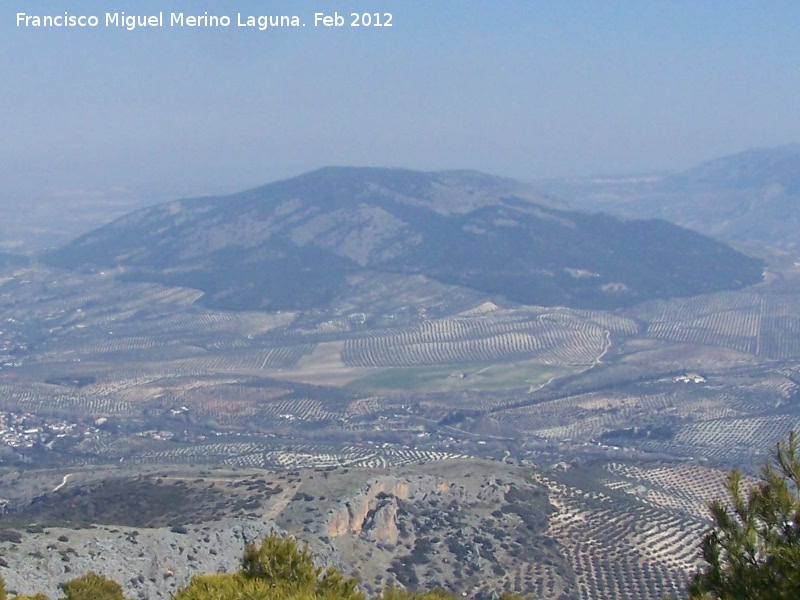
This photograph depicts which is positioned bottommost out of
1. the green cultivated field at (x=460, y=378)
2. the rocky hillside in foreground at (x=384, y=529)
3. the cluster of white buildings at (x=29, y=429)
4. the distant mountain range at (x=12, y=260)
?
the cluster of white buildings at (x=29, y=429)

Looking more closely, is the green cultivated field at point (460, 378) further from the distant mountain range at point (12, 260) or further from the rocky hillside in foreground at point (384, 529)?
the distant mountain range at point (12, 260)

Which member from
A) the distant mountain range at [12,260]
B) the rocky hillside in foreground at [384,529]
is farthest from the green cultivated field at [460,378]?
the distant mountain range at [12,260]

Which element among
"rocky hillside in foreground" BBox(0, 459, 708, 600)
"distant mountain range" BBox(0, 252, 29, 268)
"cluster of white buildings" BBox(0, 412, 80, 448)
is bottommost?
"cluster of white buildings" BBox(0, 412, 80, 448)

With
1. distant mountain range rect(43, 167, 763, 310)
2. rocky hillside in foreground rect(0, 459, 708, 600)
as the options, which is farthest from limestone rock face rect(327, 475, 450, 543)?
distant mountain range rect(43, 167, 763, 310)

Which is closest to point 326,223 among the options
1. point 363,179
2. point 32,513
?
point 363,179

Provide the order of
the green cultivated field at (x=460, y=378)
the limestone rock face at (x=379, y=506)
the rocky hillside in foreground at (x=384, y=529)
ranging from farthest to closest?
the green cultivated field at (x=460, y=378) < the limestone rock face at (x=379, y=506) < the rocky hillside in foreground at (x=384, y=529)

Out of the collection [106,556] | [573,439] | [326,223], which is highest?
[326,223]

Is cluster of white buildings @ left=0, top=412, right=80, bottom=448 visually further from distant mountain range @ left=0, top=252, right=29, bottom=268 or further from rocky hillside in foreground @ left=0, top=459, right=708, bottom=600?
distant mountain range @ left=0, top=252, right=29, bottom=268

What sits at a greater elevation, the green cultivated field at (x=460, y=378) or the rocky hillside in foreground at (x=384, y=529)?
the rocky hillside in foreground at (x=384, y=529)

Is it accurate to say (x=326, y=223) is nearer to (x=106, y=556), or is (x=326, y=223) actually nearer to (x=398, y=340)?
(x=398, y=340)
